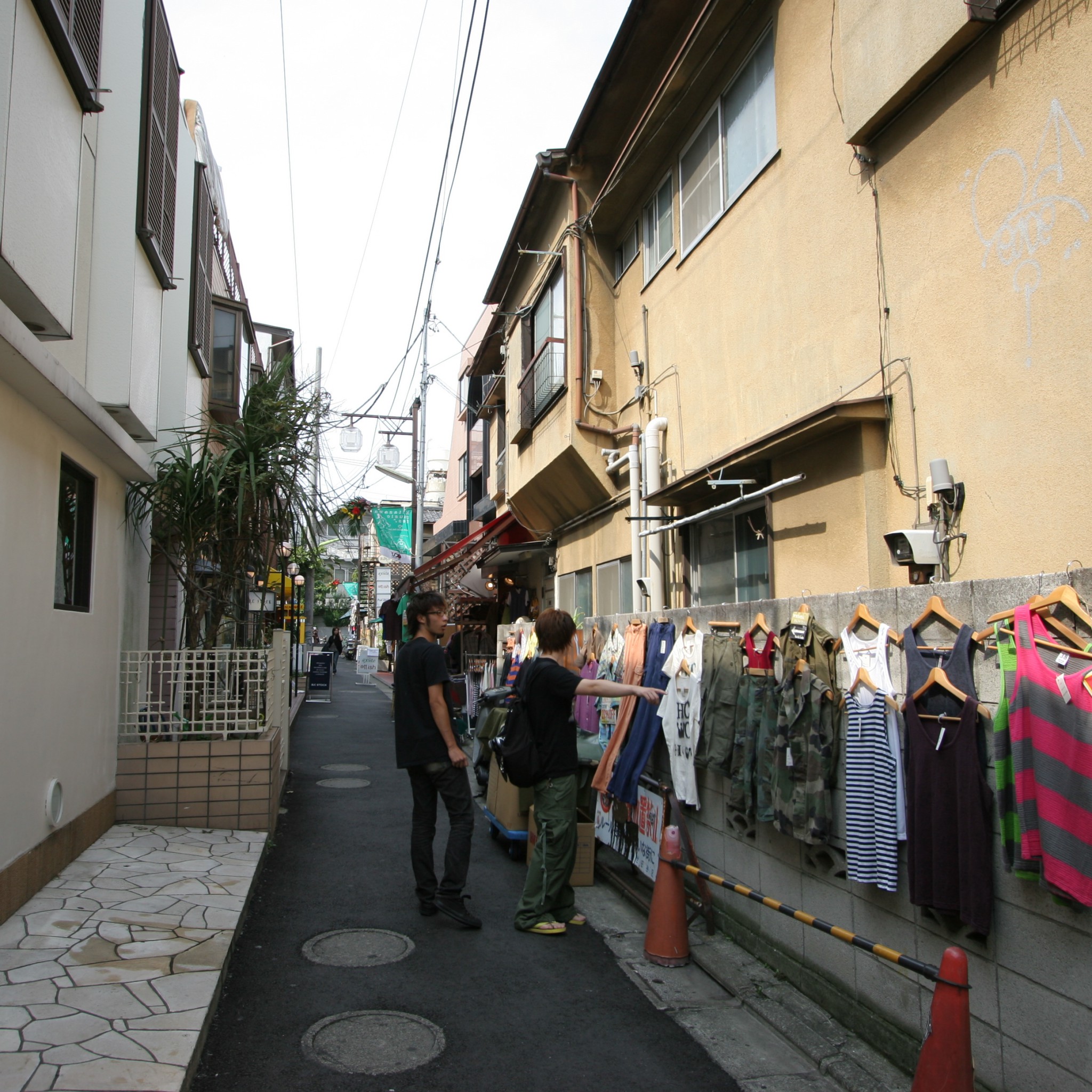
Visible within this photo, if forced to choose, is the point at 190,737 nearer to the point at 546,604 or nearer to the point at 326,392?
the point at 326,392

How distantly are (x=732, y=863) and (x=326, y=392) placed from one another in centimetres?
593

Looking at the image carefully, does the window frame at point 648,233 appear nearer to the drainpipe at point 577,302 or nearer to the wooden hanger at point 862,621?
the drainpipe at point 577,302

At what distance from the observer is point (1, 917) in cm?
478

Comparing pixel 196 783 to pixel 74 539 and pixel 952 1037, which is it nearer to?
pixel 74 539

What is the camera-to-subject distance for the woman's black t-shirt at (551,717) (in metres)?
5.53

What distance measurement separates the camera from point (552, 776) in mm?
5559

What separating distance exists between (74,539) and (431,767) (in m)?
3.23

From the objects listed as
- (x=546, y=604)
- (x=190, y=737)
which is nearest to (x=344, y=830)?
(x=190, y=737)

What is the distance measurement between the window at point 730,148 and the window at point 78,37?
17.4 ft

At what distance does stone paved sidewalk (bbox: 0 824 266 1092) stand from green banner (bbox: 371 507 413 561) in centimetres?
1577

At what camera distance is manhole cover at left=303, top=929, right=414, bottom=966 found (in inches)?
196

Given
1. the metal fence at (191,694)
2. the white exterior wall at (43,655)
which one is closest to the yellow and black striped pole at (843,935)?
the white exterior wall at (43,655)

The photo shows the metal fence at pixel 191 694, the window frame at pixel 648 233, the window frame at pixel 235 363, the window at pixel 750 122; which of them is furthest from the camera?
the window frame at pixel 235 363

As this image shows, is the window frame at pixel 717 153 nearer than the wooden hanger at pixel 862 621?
No
